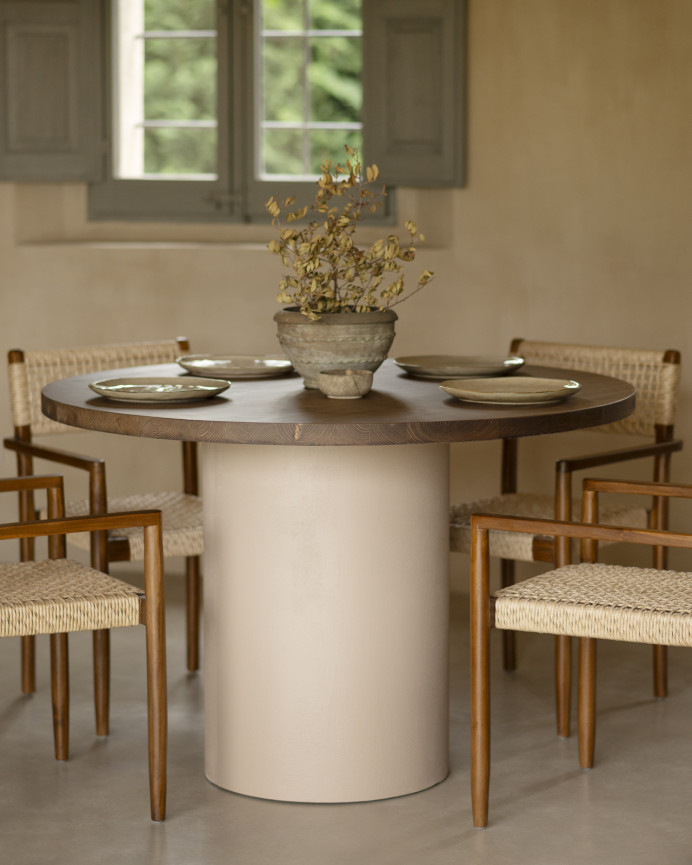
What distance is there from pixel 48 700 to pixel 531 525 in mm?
1568

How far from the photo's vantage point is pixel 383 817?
257 centimetres

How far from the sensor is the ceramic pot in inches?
106

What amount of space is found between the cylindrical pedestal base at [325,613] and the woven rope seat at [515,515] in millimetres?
416

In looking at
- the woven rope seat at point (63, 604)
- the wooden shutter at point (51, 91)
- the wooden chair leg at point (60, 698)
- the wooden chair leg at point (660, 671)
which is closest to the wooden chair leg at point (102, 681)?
the wooden chair leg at point (60, 698)

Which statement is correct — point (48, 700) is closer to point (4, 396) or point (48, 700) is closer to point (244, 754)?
point (244, 754)

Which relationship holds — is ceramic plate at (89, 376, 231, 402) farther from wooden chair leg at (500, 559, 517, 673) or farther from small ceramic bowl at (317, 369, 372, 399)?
wooden chair leg at (500, 559, 517, 673)

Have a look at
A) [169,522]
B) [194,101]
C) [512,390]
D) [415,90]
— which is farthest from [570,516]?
[194,101]

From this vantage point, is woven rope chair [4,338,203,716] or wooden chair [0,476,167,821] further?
woven rope chair [4,338,203,716]

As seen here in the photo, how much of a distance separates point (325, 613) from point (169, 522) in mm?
774

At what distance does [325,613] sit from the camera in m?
2.57

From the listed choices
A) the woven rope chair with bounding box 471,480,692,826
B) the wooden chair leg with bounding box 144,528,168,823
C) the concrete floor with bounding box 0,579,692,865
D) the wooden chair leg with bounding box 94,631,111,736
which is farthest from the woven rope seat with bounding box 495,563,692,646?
the wooden chair leg with bounding box 94,631,111,736

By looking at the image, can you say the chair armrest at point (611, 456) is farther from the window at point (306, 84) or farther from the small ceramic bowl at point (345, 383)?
the window at point (306, 84)

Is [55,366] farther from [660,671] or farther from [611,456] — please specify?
[660,671]

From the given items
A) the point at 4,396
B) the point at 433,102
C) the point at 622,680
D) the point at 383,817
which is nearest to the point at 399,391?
the point at 383,817
